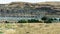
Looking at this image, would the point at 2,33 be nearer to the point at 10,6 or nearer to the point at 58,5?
the point at 10,6

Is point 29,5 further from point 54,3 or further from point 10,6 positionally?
point 54,3

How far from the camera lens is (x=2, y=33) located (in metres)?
20.1

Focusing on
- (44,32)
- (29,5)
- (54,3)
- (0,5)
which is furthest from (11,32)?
(54,3)

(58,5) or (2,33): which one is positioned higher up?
(2,33)

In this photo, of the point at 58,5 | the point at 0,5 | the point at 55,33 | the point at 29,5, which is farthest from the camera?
the point at 58,5

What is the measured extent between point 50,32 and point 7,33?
345 cm

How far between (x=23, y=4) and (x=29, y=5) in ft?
9.83

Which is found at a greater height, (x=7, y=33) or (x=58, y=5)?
(x=7, y=33)

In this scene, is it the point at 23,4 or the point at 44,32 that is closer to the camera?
the point at 44,32

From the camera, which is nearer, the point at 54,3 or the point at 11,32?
the point at 11,32

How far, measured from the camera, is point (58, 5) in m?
76.8

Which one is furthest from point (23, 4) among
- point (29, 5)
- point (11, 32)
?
point (11, 32)

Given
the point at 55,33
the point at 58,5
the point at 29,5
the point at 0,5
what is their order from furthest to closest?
the point at 58,5
the point at 29,5
the point at 0,5
the point at 55,33

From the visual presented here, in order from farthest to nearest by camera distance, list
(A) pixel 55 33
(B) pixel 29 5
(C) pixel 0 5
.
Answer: (B) pixel 29 5 → (C) pixel 0 5 → (A) pixel 55 33
